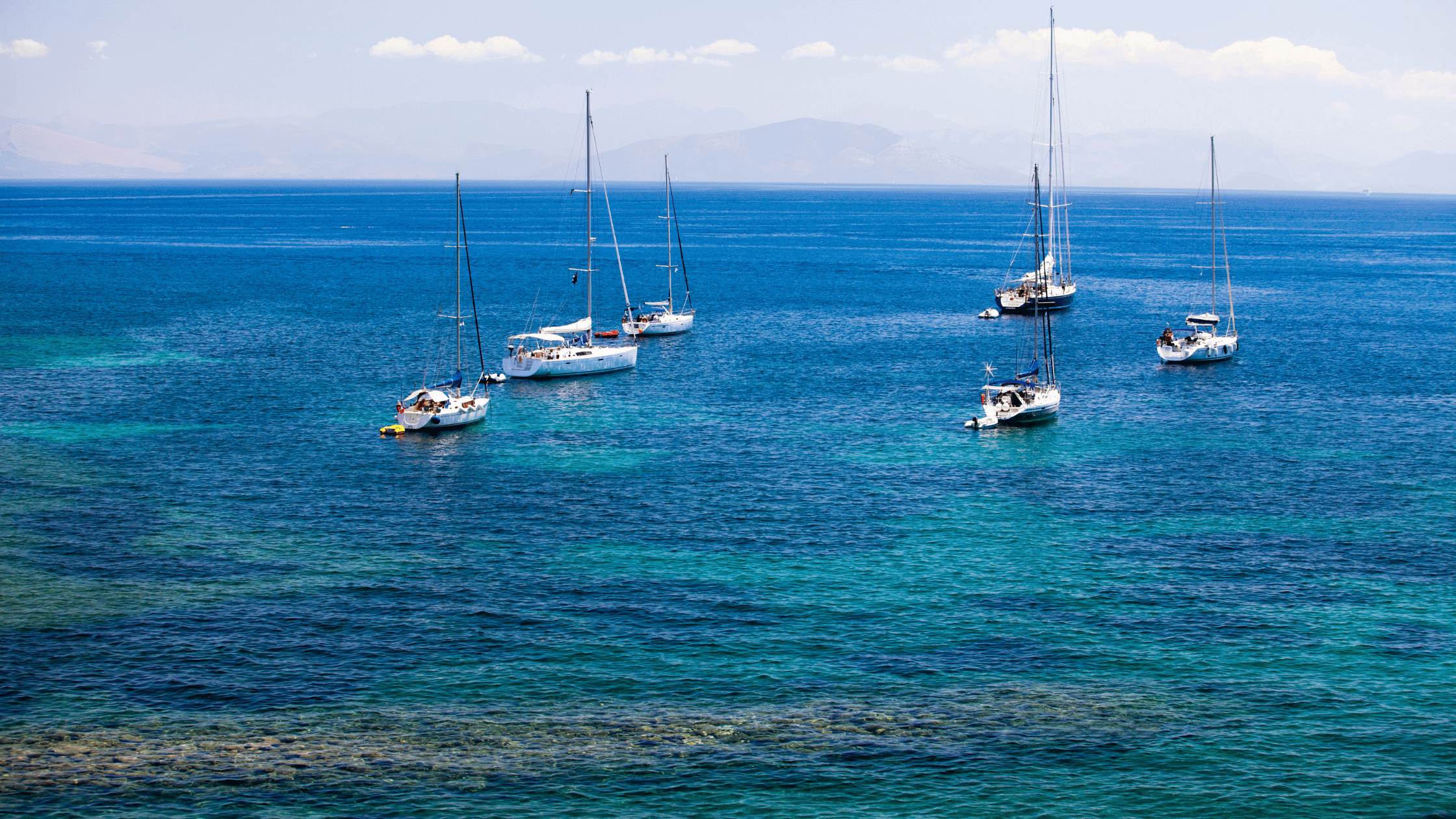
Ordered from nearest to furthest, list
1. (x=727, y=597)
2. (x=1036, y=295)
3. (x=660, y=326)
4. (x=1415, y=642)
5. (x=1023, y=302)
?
(x=1415, y=642), (x=727, y=597), (x=1036, y=295), (x=660, y=326), (x=1023, y=302)

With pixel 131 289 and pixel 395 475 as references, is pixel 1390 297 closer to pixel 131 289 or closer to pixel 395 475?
pixel 395 475

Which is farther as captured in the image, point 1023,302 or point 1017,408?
point 1023,302

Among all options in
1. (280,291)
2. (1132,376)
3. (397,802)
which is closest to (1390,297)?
(1132,376)

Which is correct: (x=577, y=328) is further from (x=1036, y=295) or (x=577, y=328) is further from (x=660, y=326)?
(x=1036, y=295)

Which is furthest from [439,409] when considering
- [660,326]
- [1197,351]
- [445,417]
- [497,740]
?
[1197,351]

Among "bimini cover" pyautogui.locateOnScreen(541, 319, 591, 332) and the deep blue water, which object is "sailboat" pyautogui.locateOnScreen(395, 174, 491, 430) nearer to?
the deep blue water

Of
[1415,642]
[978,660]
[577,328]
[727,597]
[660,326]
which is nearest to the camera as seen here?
[978,660]

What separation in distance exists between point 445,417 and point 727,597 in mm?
37170

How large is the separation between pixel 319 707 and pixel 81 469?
→ 38.6m

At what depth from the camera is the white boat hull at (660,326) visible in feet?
414

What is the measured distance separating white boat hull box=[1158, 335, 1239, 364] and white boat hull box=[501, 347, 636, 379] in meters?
49.0

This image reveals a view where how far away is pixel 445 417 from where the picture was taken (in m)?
82.9

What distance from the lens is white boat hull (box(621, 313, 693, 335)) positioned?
4973 inches

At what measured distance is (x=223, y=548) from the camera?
57250 millimetres
